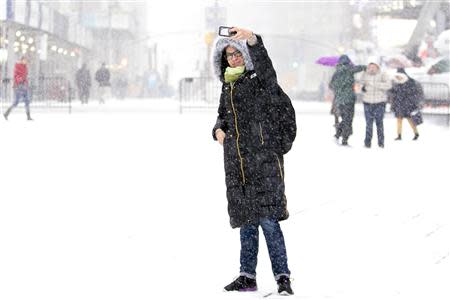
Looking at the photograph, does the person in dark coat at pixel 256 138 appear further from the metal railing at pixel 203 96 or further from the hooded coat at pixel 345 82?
the metal railing at pixel 203 96

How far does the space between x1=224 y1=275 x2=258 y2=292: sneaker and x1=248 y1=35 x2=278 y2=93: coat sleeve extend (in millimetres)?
1162

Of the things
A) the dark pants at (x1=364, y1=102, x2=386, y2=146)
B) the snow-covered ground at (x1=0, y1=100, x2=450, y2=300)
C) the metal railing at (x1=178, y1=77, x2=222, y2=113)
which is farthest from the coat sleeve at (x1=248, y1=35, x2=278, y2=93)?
the metal railing at (x1=178, y1=77, x2=222, y2=113)

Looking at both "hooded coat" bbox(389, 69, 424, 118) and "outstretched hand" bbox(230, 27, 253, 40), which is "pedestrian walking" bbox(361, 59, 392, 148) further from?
"outstretched hand" bbox(230, 27, 253, 40)

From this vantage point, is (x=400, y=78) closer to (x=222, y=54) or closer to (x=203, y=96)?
(x=222, y=54)

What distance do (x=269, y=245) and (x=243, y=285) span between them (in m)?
0.33

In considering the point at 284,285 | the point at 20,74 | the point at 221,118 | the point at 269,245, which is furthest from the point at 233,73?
the point at 20,74

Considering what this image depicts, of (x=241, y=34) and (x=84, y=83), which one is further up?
(x=241, y=34)

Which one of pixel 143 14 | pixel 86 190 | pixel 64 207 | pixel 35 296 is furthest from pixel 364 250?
pixel 143 14

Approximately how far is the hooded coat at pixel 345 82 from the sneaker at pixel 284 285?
10465 millimetres

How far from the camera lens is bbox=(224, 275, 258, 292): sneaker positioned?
4684 mm

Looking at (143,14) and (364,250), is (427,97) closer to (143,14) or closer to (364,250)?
(364,250)

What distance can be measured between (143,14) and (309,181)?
338ft

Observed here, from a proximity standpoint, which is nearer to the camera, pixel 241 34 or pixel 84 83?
pixel 241 34

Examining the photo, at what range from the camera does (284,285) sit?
14.9 feet
